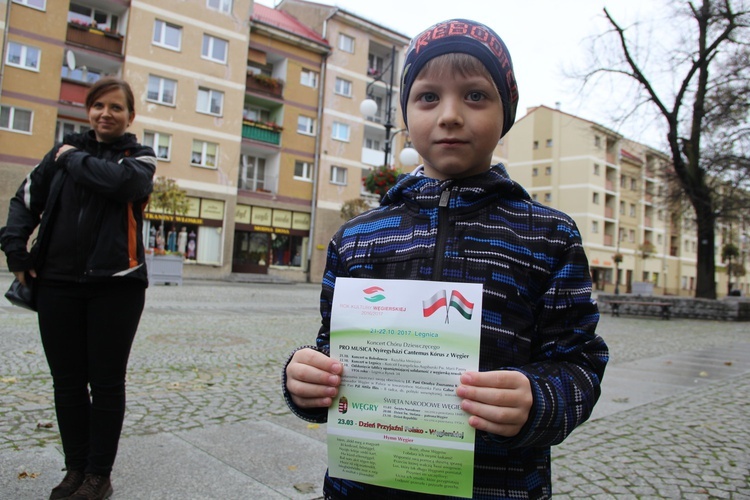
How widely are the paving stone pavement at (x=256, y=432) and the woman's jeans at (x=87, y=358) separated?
11.1 inches

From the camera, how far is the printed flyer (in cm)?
96

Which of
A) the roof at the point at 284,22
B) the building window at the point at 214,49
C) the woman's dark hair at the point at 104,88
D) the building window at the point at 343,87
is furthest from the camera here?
the building window at the point at 343,87

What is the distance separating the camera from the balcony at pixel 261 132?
2844 cm

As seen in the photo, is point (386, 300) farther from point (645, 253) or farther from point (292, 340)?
point (645, 253)

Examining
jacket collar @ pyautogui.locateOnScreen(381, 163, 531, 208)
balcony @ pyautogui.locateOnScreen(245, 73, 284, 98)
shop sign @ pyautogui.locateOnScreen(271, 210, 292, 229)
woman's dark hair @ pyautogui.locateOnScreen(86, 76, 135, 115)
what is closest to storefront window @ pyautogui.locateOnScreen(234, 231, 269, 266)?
shop sign @ pyautogui.locateOnScreen(271, 210, 292, 229)

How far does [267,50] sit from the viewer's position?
2916 centimetres

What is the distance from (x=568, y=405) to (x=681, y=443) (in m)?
3.27

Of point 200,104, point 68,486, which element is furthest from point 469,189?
point 200,104

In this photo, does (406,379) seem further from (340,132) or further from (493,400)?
(340,132)

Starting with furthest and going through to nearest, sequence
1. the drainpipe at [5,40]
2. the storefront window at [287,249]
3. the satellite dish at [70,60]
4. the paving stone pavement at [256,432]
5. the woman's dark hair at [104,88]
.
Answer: the storefront window at [287,249] → the satellite dish at [70,60] → the drainpipe at [5,40] → the paving stone pavement at [256,432] → the woman's dark hair at [104,88]

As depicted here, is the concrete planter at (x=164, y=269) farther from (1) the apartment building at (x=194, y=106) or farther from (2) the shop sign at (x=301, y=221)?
(2) the shop sign at (x=301, y=221)

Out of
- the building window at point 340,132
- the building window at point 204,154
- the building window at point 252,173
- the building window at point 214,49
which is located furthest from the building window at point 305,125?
the building window at point 204,154

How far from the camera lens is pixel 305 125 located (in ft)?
100

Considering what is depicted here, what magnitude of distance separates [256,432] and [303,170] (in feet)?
91.3
